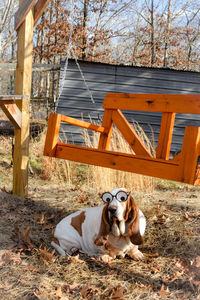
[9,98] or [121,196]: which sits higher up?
[9,98]

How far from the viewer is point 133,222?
2387 mm

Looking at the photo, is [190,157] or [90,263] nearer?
[190,157]

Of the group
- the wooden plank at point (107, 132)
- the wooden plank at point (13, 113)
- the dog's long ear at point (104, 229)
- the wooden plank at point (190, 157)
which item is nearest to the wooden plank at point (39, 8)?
the wooden plank at point (13, 113)

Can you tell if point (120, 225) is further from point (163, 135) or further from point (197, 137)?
point (163, 135)

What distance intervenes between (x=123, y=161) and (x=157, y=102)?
833 millimetres

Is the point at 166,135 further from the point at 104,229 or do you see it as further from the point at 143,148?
the point at 104,229

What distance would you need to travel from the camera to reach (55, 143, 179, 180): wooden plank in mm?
2340

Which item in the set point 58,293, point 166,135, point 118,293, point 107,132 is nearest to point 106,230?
point 118,293

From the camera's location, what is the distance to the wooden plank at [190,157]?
220cm

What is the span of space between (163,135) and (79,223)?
1.20 meters

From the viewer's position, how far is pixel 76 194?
4316 millimetres

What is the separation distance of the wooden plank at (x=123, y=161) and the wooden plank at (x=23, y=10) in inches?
62.1

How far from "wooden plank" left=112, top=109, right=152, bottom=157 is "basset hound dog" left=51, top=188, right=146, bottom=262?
81cm

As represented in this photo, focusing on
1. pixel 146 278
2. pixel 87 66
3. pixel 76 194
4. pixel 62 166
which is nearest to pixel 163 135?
pixel 146 278
